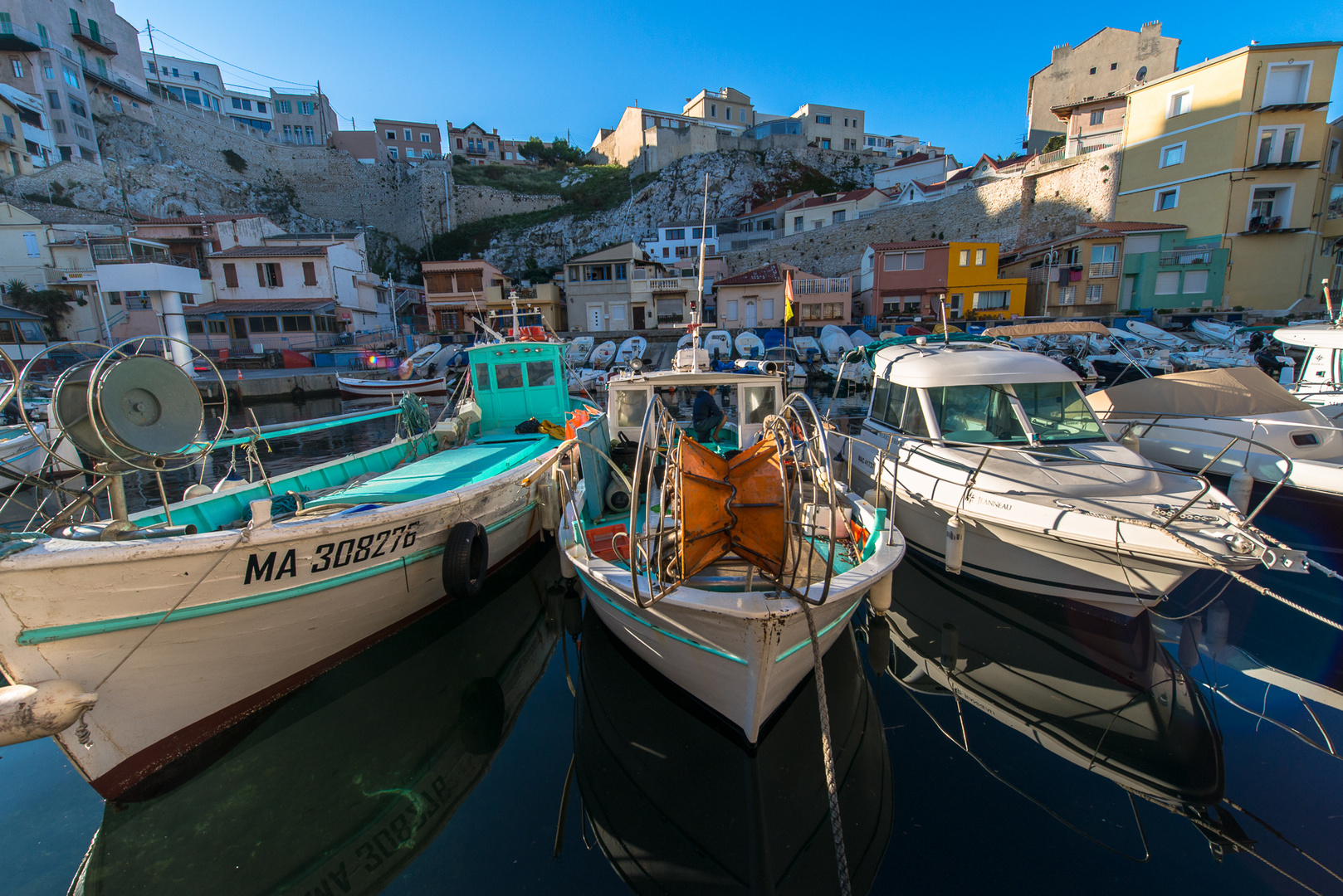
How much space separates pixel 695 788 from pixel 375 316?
41.1 m

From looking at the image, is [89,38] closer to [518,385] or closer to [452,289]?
[452,289]

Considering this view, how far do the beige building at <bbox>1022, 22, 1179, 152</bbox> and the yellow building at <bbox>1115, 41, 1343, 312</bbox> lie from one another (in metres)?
18.3

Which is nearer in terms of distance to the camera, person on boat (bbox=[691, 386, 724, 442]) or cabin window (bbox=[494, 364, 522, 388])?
person on boat (bbox=[691, 386, 724, 442])

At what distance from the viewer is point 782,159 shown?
2143 inches

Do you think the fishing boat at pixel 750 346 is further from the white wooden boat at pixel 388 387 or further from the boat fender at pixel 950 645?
the boat fender at pixel 950 645

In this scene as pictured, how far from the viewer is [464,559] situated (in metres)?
6.14

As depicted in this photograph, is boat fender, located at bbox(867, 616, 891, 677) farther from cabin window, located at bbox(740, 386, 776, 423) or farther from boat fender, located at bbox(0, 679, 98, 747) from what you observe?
boat fender, located at bbox(0, 679, 98, 747)

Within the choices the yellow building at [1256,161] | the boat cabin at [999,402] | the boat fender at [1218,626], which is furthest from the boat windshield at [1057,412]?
the yellow building at [1256,161]

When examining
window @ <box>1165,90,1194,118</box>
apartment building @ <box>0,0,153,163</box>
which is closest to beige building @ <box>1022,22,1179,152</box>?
window @ <box>1165,90,1194,118</box>

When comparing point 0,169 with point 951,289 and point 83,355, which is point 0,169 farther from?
point 951,289

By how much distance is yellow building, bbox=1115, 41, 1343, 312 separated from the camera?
2605 centimetres

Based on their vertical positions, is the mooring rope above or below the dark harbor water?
above

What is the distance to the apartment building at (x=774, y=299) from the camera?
3331 centimetres

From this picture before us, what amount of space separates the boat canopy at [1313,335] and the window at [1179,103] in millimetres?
26182
